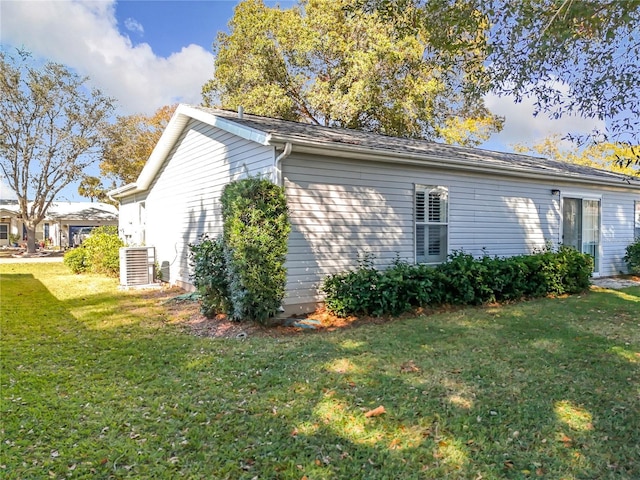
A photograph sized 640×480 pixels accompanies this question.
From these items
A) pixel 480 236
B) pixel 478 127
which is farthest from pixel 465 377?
pixel 478 127

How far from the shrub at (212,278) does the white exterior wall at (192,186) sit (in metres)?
1.46

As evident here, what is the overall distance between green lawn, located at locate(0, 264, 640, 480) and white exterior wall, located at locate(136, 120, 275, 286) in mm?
3185

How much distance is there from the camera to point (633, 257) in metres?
11.6

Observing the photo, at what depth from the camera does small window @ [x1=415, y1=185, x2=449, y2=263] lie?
26.6 ft

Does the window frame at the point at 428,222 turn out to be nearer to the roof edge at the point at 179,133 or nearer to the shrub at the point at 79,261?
the roof edge at the point at 179,133

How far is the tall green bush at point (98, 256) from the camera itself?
12.6 meters

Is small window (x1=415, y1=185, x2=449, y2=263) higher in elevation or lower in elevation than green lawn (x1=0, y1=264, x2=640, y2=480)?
higher

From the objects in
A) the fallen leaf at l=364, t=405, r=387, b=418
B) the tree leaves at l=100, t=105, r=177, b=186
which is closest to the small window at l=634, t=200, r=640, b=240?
the fallen leaf at l=364, t=405, r=387, b=418

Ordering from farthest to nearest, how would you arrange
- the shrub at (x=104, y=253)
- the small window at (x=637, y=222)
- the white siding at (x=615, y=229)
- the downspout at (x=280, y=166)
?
the shrub at (x=104, y=253) → the small window at (x=637, y=222) → the white siding at (x=615, y=229) → the downspout at (x=280, y=166)

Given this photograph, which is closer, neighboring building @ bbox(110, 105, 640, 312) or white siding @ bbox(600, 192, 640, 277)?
neighboring building @ bbox(110, 105, 640, 312)

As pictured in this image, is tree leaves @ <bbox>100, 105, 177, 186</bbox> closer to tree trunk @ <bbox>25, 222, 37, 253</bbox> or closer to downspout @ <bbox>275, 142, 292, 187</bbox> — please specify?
tree trunk @ <bbox>25, 222, 37, 253</bbox>

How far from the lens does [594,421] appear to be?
307cm

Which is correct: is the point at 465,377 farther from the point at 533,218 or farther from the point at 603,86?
the point at 533,218

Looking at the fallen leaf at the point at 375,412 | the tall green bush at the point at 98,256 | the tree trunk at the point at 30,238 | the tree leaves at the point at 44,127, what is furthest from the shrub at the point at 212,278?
the tree trunk at the point at 30,238
